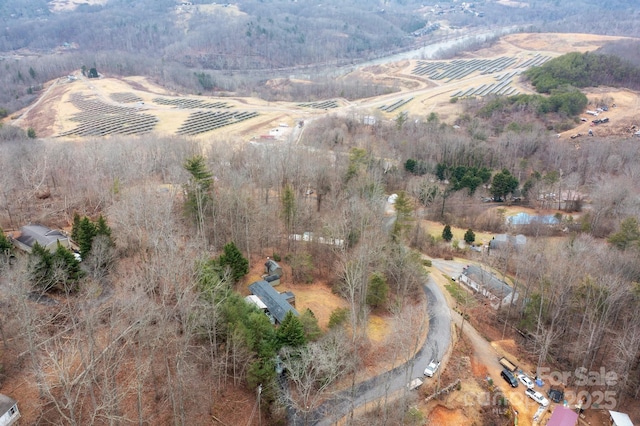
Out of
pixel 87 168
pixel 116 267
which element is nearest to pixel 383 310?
pixel 116 267

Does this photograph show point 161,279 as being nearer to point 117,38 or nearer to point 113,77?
point 113,77

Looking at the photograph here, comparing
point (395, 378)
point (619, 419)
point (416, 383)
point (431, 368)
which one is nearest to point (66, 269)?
point (395, 378)

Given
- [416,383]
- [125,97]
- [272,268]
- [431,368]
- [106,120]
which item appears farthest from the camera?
[125,97]

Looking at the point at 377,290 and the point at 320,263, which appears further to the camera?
the point at 320,263

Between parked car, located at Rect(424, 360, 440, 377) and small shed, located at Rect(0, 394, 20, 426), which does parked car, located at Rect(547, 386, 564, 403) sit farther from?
small shed, located at Rect(0, 394, 20, 426)

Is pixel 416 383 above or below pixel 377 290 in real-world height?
below

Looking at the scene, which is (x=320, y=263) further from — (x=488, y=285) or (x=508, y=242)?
(x=508, y=242)

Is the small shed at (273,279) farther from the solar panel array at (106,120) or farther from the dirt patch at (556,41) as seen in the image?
the dirt patch at (556,41)
